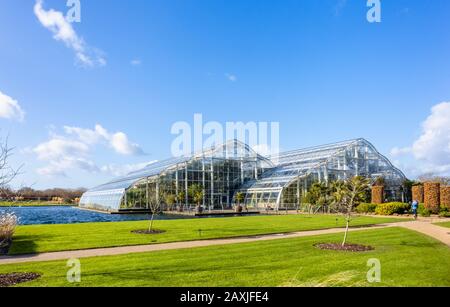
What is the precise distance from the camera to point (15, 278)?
9086 millimetres

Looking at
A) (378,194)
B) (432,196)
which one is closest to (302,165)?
(378,194)

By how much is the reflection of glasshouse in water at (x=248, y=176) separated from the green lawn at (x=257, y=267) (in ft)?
110

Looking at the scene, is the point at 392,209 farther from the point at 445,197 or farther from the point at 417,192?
the point at 417,192

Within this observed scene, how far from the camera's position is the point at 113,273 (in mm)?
9453

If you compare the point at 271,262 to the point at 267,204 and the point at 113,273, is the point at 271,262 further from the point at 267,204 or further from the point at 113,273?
the point at 267,204

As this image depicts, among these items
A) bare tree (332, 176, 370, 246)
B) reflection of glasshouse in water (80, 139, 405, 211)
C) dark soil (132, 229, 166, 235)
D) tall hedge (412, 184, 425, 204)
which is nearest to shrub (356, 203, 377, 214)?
tall hedge (412, 184, 425, 204)

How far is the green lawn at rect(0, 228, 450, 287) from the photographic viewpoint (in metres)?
Result: 8.55

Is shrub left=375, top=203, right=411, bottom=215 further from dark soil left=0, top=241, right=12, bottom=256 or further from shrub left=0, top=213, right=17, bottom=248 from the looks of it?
dark soil left=0, top=241, right=12, bottom=256

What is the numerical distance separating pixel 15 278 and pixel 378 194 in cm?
3737

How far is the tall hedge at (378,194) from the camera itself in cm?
3925

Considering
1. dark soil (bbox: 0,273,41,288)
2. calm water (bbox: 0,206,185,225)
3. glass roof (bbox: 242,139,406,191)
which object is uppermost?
glass roof (bbox: 242,139,406,191)

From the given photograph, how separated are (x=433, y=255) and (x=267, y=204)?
3773cm

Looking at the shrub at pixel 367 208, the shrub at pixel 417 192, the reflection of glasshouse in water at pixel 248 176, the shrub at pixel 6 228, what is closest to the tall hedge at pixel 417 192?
the shrub at pixel 417 192

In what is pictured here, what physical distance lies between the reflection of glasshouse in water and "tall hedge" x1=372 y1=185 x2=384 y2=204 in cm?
1091
